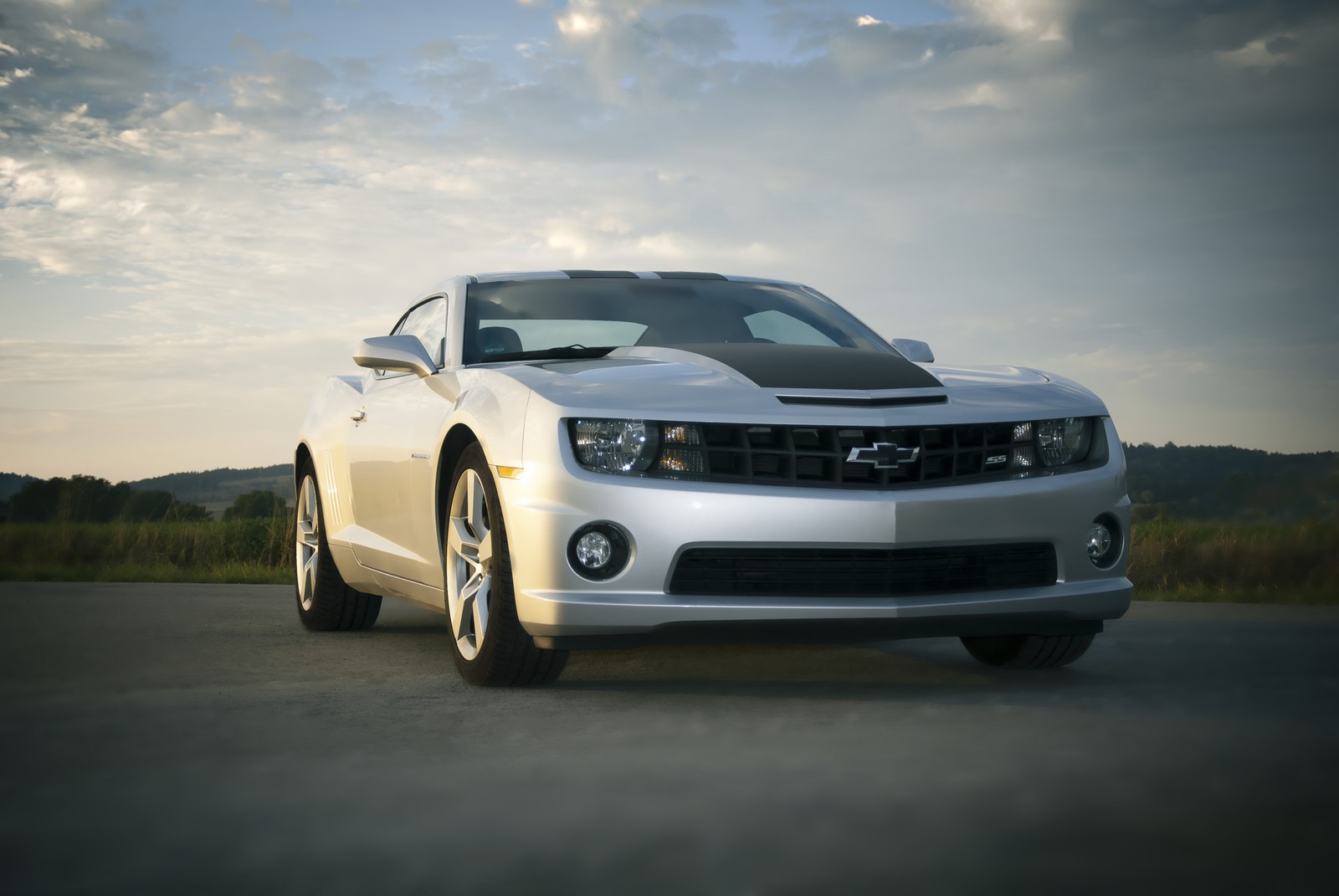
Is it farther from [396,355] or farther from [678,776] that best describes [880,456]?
[396,355]

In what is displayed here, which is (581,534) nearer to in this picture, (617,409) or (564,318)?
(617,409)

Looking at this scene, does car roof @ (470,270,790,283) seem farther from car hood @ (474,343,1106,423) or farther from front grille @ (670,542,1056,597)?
front grille @ (670,542,1056,597)

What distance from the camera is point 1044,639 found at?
5.61 m

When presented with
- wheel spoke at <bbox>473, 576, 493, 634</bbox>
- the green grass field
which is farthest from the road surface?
the green grass field

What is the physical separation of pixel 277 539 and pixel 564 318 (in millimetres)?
7753

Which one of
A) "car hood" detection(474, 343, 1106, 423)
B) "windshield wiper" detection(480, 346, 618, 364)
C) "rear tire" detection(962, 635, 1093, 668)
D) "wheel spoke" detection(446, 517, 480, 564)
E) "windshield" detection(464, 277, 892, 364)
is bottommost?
"rear tire" detection(962, 635, 1093, 668)

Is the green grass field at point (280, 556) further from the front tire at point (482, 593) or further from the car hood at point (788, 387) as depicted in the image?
the front tire at point (482, 593)

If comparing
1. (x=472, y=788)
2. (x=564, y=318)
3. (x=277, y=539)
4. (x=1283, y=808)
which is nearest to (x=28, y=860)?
(x=472, y=788)

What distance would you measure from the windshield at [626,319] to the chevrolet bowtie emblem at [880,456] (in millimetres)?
1375

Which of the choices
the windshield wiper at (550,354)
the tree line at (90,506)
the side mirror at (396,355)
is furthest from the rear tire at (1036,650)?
the tree line at (90,506)

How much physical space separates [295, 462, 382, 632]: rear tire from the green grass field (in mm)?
4464

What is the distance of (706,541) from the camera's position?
462 centimetres

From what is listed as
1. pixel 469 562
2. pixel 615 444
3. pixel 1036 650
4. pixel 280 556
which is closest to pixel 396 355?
pixel 469 562

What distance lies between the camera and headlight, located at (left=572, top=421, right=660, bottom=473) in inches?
187
